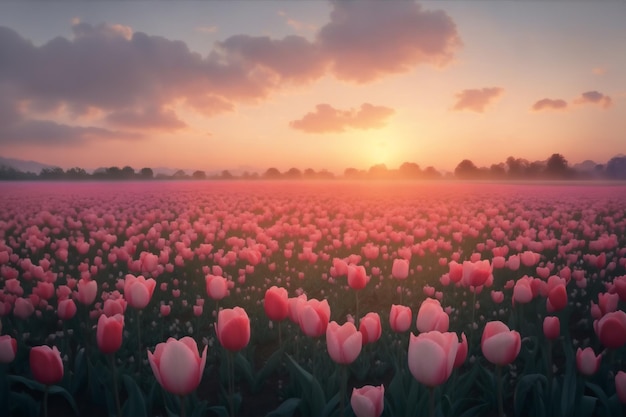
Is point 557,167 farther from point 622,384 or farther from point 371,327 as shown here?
point 371,327

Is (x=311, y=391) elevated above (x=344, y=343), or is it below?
below

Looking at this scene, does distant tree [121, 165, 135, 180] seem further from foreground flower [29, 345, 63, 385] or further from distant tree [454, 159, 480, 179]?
foreground flower [29, 345, 63, 385]

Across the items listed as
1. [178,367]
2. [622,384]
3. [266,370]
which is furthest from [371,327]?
[622,384]

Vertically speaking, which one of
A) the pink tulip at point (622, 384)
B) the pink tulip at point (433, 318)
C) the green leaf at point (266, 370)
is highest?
the pink tulip at point (433, 318)

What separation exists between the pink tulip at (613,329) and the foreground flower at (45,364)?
318cm

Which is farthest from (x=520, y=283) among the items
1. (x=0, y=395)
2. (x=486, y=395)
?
(x=0, y=395)

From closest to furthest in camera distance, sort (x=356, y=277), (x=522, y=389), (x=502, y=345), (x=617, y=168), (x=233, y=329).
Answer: (x=502, y=345)
(x=233, y=329)
(x=522, y=389)
(x=356, y=277)
(x=617, y=168)

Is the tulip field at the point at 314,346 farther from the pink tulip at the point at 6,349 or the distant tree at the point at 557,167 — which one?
the distant tree at the point at 557,167

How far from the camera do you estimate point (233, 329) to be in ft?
7.72

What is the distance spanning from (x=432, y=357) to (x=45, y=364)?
2063 millimetres

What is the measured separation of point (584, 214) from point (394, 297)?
611 centimetres

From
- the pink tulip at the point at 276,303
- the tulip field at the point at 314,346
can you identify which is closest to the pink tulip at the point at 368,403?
the tulip field at the point at 314,346

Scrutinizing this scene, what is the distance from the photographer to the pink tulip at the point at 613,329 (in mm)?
2451

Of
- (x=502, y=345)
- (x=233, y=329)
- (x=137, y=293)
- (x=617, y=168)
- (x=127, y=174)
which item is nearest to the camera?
(x=502, y=345)
